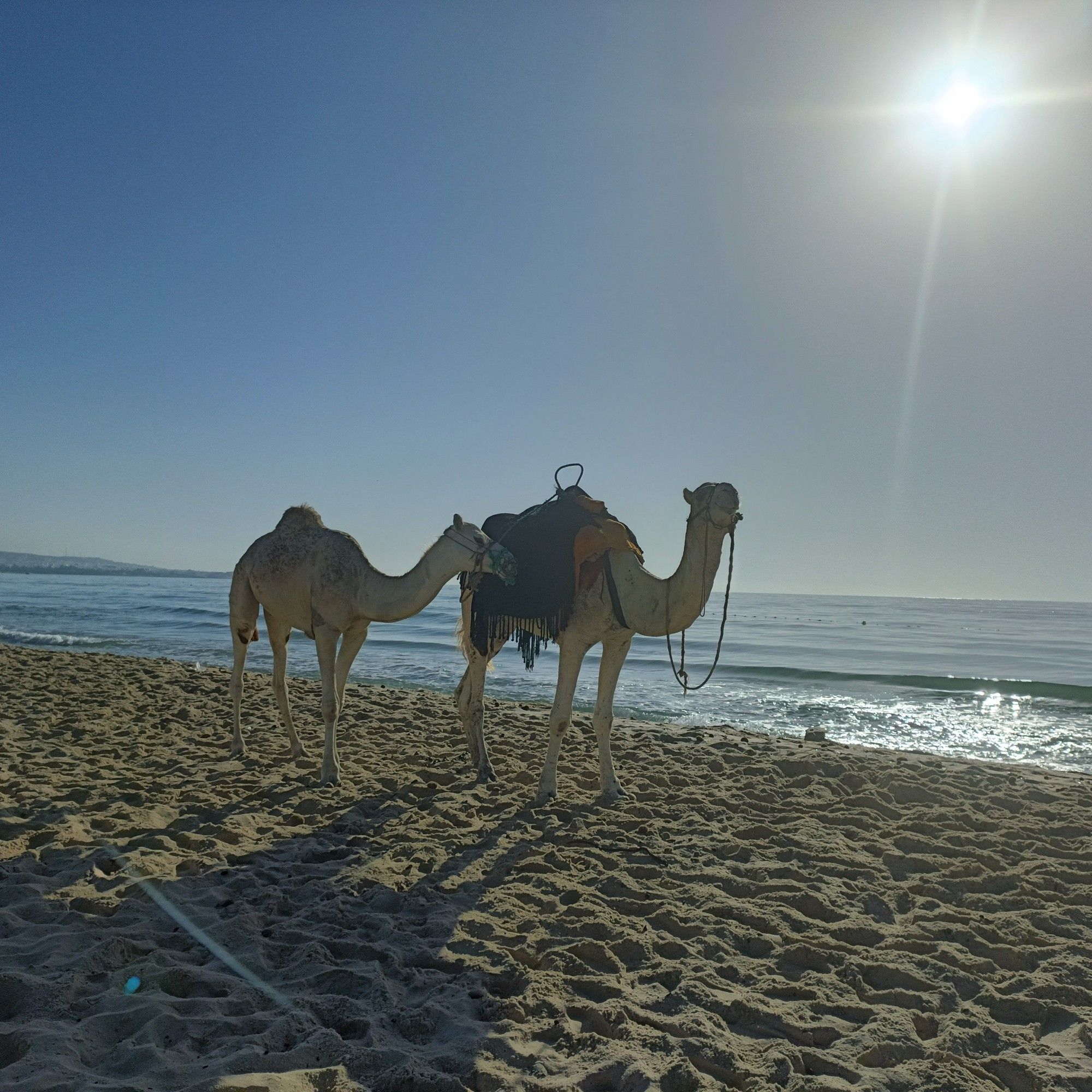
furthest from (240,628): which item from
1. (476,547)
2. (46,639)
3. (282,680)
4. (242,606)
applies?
(46,639)

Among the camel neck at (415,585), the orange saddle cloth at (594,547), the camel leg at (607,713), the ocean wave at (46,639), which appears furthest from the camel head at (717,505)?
the ocean wave at (46,639)

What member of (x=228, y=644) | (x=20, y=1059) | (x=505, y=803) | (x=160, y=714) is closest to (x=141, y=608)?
(x=228, y=644)

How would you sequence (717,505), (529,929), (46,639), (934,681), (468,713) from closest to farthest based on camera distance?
1. (529,929)
2. (717,505)
3. (468,713)
4. (934,681)
5. (46,639)

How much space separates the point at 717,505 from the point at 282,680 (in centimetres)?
472

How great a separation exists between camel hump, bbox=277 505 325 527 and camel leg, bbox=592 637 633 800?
9.79 feet

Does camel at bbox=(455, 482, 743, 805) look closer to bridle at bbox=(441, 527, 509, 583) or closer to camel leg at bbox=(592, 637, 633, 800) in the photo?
camel leg at bbox=(592, 637, 633, 800)

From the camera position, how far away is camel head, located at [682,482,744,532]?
5.81 meters

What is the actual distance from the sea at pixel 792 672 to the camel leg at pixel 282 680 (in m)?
6.00

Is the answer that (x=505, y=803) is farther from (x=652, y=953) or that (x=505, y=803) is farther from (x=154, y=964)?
(x=154, y=964)

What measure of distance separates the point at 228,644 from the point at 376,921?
19502 millimetres

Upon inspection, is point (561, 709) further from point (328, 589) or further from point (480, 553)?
point (328, 589)

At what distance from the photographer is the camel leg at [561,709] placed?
6.22 metres

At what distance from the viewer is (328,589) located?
21.2 feet

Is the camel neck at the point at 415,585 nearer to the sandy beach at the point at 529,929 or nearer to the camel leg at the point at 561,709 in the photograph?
the camel leg at the point at 561,709
